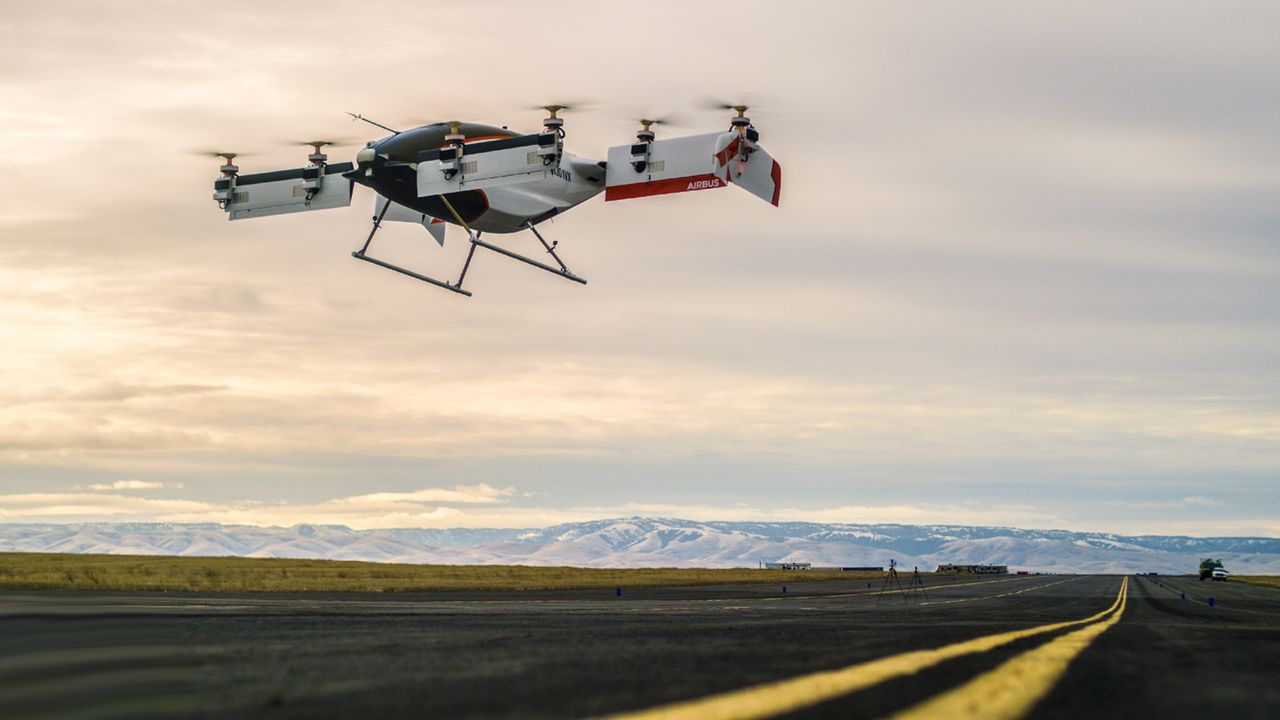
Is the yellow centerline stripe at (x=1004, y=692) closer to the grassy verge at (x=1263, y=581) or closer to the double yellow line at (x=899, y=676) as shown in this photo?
the double yellow line at (x=899, y=676)

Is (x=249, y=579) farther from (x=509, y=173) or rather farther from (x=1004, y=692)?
(x=1004, y=692)

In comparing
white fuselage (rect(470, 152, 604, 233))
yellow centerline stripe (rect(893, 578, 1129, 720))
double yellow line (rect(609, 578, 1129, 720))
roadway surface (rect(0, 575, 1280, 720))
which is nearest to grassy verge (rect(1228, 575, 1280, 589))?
white fuselage (rect(470, 152, 604, 233))

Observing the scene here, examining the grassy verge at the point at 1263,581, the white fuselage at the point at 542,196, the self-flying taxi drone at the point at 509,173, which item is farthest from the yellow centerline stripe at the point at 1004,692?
the grassy verge at the point at 1263,581

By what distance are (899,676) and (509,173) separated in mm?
30036

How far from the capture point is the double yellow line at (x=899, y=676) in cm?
881

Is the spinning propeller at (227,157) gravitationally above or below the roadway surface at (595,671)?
above

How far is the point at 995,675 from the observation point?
12.1m

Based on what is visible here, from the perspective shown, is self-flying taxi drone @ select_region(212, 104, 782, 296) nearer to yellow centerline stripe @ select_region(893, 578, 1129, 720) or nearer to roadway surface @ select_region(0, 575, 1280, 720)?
roadway surface @ select_region(0, 575, 1280, 720)

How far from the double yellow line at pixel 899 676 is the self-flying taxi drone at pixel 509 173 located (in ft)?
80.5

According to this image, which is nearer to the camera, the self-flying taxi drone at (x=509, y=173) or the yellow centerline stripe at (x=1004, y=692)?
the yellow centerline stripe at (x=1004, y=692)

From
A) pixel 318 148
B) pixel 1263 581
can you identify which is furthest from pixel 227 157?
pixel 1263 581

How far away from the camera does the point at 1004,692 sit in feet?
35.0

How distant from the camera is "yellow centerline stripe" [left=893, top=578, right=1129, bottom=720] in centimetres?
910

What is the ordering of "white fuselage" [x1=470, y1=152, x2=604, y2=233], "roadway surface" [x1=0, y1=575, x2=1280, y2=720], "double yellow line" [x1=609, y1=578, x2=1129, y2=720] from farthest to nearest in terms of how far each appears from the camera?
1. "white fuselage" [x1=470, y1=152, x2=604, y2=233]
2. "roadway surface" [x1=0, y1=575, x2=1280, y2=720]
3. "double yellow line" [x1=609, y1=578, x2=1129, y2=720]
